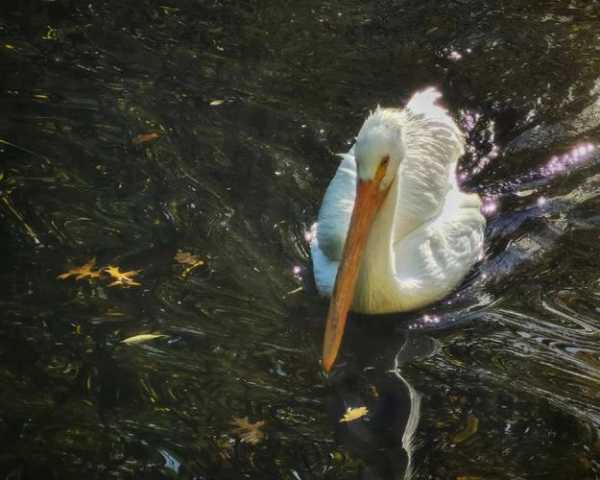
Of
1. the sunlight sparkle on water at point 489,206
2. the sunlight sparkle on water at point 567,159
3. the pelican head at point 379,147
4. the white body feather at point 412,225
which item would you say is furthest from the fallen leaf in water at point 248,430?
the sunlight sparkle on water at point 567,159

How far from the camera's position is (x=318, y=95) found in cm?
669

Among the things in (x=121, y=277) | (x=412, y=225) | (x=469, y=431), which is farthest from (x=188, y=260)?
(x=469, y=431)

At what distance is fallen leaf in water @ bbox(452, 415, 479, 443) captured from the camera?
3.92 meters

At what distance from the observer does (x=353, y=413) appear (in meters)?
4.10

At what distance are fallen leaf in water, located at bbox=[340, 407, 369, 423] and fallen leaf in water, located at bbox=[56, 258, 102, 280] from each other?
154cm

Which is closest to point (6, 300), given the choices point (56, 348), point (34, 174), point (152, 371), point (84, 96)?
point (56, 348)

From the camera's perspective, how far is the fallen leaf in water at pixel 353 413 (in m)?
4.05

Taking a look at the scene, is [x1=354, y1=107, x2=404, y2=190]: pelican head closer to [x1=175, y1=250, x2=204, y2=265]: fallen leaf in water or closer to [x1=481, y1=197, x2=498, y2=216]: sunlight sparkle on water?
[x1=175, y1=250, x2=204, y2=265]: fallen leaf in water

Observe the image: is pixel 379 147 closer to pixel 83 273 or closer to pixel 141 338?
pixel 141 338

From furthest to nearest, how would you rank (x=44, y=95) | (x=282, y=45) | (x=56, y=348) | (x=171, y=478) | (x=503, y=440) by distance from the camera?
(x=282, y=45), (x=44, y=95), (x=56, y=348), (x=503, y=440), (x=171, y=478)

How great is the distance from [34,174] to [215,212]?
3.65ft

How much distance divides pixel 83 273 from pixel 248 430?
1414mm

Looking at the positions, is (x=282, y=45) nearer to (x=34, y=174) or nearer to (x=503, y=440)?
(x=34, y=174)

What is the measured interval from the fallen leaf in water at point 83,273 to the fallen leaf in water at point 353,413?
5.06 feet
